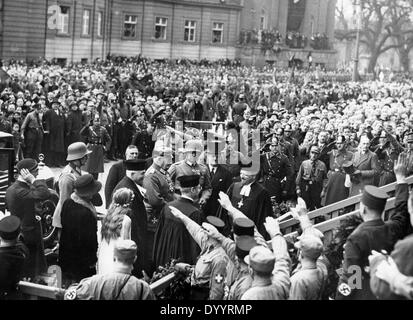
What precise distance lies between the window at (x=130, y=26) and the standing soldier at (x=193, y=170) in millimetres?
42571

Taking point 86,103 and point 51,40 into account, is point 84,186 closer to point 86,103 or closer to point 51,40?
point 86,103

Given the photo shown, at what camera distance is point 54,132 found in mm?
18922

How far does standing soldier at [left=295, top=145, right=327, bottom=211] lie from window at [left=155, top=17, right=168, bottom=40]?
4306 cm

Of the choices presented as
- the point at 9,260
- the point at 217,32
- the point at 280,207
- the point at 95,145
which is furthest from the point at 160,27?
the point at 9,260

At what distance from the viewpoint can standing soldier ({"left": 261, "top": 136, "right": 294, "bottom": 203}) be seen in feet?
41.4

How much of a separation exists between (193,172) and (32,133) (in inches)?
314

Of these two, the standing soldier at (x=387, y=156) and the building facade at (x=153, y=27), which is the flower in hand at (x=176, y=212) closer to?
the standing soldier at (x=387, y=156)

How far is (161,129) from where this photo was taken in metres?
17.3

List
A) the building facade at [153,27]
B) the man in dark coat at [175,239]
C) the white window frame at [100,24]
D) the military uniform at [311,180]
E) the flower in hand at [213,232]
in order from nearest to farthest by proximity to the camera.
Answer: the flower in hand at [213,232] → the man in dark coat at [175,239] → the military uniform at [311,180] → the building facade at [153,27] → the white window frame at [100,24]

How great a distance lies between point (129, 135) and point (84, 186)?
12383mm

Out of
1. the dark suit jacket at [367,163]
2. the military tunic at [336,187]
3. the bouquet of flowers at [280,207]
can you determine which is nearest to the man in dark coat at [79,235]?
the bouquet of flowers at [280,207]

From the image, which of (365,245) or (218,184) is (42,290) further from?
(218,184)

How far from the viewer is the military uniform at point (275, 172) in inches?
497
